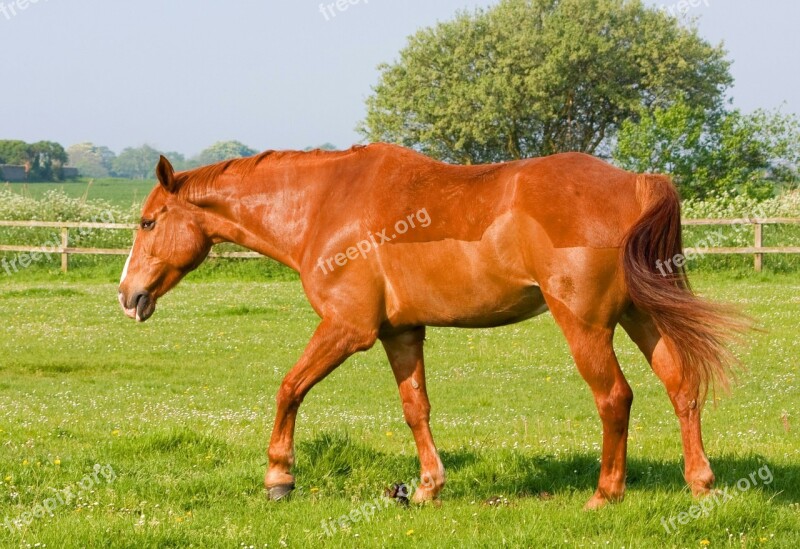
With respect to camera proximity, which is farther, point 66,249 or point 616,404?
point 66,249

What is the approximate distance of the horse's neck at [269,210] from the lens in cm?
640

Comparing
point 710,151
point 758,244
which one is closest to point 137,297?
point 758,244

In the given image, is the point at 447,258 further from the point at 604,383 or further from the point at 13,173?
the point at 13,173

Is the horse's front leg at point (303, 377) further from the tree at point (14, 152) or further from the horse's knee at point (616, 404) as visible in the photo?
the tree at point (14, 152)

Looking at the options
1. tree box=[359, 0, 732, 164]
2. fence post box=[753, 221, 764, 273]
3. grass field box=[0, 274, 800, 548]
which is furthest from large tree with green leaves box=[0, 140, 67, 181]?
grass field box=[0, 274, 800, 548]

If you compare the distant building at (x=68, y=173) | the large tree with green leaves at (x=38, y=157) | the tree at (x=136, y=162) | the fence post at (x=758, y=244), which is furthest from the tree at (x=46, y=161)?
the fence post at (x=758, y=244)

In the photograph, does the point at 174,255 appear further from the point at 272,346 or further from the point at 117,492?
the point at 272,346

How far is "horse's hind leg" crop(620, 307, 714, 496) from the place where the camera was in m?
5.66

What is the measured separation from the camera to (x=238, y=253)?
28812mm

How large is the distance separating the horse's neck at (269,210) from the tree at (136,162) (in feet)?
537

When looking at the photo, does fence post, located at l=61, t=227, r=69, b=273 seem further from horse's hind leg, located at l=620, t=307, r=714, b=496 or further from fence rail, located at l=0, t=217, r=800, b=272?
horse's hind leg, located at l=620, t=307, r=714, b=496

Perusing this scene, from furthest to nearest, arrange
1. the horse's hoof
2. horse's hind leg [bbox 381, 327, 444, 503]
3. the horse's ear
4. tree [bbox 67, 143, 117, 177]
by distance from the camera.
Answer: tree [bbox 67, 143, 117, 177] → the horse's ear → horse's hind leg [bbox 381, 327, 444, 503] → the horse's hoof

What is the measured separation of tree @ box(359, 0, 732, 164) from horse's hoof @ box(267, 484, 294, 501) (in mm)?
46207

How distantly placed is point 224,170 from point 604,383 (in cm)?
308
